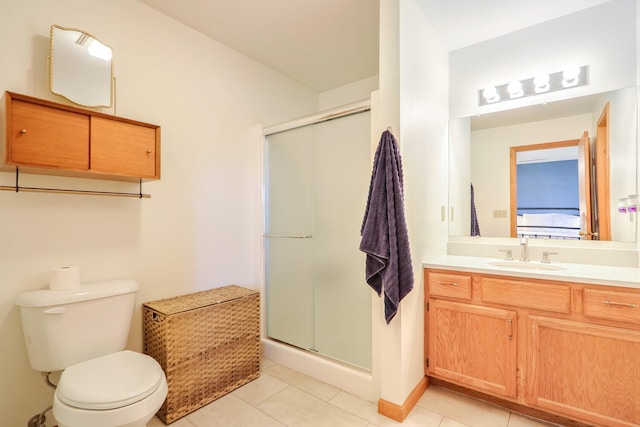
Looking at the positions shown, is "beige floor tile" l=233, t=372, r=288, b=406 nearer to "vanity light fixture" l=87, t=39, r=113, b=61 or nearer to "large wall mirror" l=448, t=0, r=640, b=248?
"large wall mirror" l=448, t=0, r=640, b=248

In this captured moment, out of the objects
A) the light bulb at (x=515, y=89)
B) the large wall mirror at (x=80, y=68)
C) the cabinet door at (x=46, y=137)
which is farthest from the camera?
the light bulb at (x=515, y=89)

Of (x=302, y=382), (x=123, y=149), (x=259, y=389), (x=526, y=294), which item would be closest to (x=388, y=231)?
(x=526, y=294)

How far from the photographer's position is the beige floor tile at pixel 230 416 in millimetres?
1745

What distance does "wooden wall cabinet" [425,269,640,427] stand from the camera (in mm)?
1484

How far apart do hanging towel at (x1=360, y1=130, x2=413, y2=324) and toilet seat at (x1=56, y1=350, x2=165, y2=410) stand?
3.95 ft

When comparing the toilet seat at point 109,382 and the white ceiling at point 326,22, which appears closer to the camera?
the toilet seat at point 109,382

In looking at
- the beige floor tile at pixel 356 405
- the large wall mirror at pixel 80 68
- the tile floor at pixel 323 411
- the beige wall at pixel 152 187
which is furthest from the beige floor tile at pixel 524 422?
the large wall mirror at pixel 80 68

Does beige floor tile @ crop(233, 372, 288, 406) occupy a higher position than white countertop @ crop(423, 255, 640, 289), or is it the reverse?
white countertop @ crop(423, 255, 640, 289)

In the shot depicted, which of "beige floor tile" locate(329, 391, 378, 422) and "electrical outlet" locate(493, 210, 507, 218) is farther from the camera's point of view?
"electrical outlet" locate(493, 210, 507, 218)

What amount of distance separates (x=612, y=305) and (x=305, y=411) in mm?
1735

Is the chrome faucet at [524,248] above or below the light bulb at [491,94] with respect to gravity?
below

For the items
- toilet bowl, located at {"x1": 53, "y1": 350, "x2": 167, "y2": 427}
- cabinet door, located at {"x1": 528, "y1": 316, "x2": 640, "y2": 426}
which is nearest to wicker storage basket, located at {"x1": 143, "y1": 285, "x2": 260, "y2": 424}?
toilet bowl, located at {"x1": 53, "y1": 350, "x2": 167, "y2": 427}

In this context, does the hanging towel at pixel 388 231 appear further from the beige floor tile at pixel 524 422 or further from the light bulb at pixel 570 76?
the light bulb at pixel 570 76

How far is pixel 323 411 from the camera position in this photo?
6.07ft
